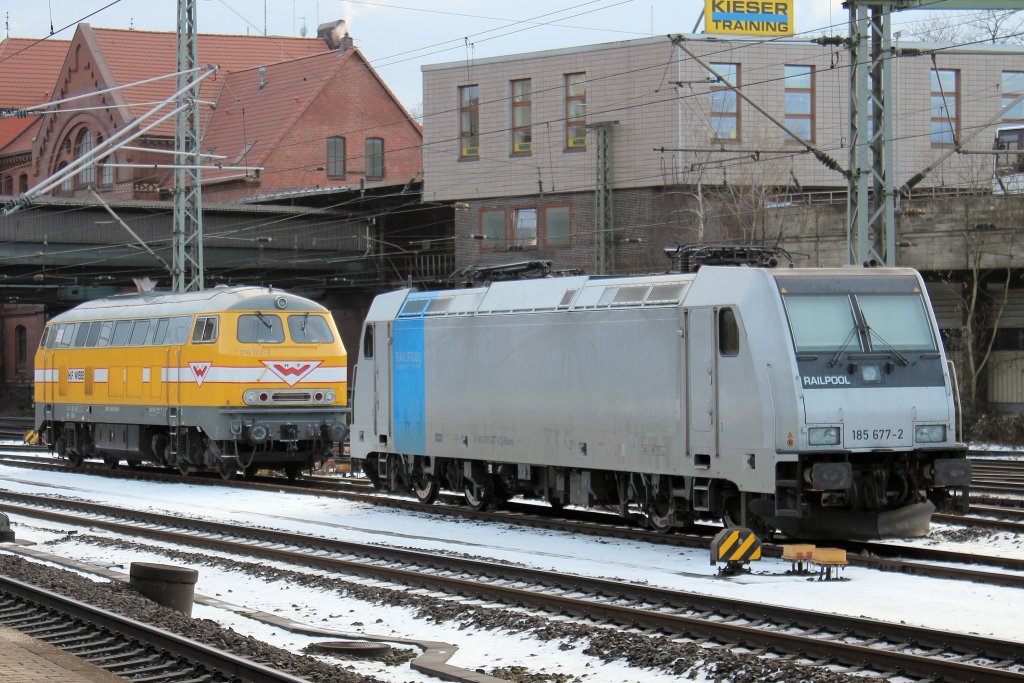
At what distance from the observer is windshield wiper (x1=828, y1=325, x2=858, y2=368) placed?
1469 centimetres

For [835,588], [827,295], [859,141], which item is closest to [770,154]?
[859,141]

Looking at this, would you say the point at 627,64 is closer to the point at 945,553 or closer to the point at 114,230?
the point at 114,230

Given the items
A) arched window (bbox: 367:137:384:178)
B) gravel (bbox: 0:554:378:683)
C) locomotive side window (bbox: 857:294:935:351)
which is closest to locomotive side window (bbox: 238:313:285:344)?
gravel (bbox: 0:554:378:683)

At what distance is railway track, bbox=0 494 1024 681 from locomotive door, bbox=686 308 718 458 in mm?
2592

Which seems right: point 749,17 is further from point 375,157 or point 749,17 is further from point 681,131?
point 375,157

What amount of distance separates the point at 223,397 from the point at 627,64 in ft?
70.6

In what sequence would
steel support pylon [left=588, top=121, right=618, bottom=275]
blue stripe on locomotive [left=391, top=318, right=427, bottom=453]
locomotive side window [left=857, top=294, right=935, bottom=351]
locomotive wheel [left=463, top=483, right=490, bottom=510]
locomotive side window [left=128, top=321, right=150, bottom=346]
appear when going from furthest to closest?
steel support pylon [left=588, top=121, right=618, bottom=275], locomotive side window [left=128, top=321, right=150, bottom=346], blue stripe on locomotive [left=391, top=318, right=427, bottom=453], locomotive wheel [left=463, top=483, right=490, bottom=510], locomotive side window [left=857, top=294, right=935, bottom=351]

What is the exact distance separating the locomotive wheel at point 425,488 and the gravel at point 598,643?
21.9ft

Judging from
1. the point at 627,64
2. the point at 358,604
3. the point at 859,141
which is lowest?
the point at 358,604

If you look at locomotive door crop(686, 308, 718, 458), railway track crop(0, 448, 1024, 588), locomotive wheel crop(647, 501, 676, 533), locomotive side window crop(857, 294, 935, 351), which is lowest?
railway track crop(0, 448, 1024, 588)

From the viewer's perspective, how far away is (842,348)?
14812 mm

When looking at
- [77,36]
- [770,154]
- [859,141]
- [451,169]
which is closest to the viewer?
[859,141]

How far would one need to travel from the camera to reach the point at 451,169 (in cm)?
4772

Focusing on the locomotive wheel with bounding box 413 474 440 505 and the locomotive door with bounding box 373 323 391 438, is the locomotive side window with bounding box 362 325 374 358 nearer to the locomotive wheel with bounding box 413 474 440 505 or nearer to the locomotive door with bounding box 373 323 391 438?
the locomotive door with bounding box 373 323 391 438
